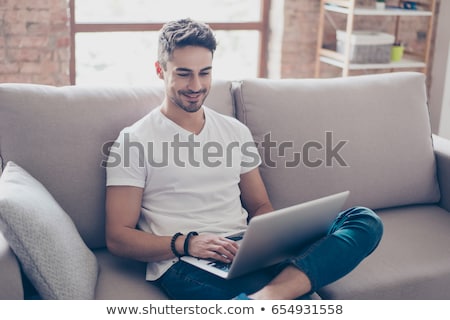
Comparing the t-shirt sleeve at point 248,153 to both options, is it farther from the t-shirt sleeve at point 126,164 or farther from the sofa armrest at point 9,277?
the sofa armrest at point 9,277

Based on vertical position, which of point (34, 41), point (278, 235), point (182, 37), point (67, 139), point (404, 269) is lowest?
point (404, 269)

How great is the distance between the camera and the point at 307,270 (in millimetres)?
1586

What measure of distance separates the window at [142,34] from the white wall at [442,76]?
1.17m

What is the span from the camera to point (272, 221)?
1462 mm

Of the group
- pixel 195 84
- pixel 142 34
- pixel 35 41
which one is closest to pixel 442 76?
pixel 142 34

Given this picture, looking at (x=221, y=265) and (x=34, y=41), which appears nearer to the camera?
(x=221, y=265)

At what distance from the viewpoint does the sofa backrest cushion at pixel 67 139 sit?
1.79m

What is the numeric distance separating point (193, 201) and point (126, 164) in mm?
219

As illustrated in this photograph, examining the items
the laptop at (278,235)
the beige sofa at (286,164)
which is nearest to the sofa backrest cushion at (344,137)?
the beige sofa at (286,164)

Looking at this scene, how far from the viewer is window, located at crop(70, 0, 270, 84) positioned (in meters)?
3.61

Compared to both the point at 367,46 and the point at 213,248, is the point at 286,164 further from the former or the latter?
the point at 367,46

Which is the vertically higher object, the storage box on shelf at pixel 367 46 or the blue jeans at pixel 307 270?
the storage box on shelf at pixel 367 46

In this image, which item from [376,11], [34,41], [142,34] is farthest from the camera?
[142,34]

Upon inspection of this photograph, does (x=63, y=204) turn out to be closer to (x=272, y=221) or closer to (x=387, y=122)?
(x=272, y=221)
